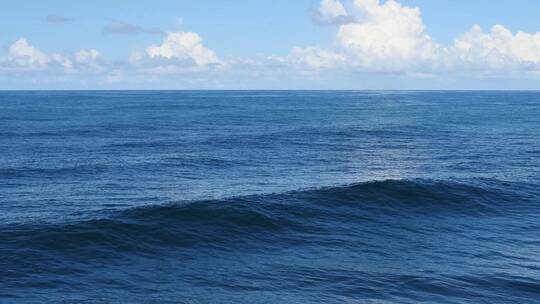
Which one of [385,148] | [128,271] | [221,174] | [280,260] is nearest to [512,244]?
[280,260]

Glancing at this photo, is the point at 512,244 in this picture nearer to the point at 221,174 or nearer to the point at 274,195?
the point at 274,195

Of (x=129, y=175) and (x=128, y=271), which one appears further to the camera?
(x=129, y=175)

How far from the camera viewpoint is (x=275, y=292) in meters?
34.3

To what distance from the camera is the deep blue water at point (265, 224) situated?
35375 millimetres

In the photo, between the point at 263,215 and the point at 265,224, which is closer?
the point at 265,224

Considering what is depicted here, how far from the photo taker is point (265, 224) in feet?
163

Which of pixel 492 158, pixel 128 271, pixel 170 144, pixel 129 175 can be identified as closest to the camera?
pixel 128 271

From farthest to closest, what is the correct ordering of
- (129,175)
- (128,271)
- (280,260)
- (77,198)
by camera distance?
1. (129,175)
2. (77,198)
3. (280,260)
4. (128,271)

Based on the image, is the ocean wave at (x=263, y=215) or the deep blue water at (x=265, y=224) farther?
the ocean wave at (x=263, y=215)

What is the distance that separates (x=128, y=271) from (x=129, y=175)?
30.1 metres

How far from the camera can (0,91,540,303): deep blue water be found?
116ft

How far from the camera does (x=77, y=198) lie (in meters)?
54.9

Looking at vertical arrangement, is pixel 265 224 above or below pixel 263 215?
below

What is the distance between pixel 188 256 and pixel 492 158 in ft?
188
